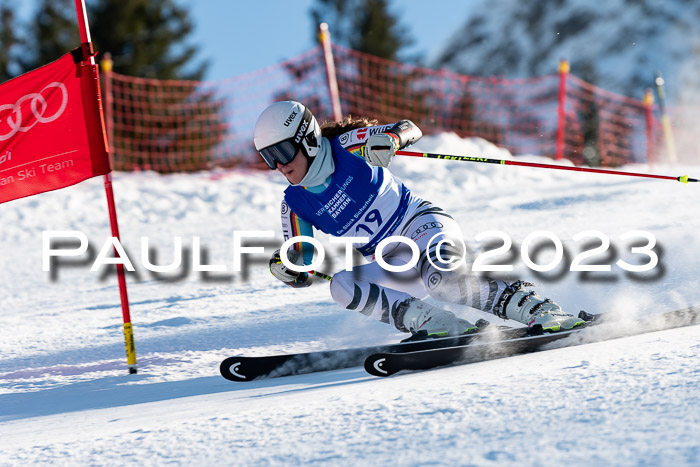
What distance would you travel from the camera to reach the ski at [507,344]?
10.7 feet

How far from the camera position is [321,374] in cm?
362

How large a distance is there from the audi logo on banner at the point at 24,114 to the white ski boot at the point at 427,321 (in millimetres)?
2087

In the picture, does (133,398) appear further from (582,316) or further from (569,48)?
(569,48)

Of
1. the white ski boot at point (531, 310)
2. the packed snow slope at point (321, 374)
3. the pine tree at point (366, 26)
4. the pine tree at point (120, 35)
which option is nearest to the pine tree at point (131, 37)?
the pine tree at point (120, 35)

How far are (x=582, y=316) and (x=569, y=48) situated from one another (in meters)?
88.1

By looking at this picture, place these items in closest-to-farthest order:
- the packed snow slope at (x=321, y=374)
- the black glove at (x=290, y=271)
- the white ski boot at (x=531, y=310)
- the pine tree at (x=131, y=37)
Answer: the packed snow slope at (x=321, y=374) < the white ski boot at (x=531, y=310) < the black glove at (x=290, y=271) < the pine tree at (x=131, y=37)

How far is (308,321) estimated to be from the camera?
4.89 metres

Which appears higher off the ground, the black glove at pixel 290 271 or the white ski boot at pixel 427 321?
the black glove at pixel 290 271

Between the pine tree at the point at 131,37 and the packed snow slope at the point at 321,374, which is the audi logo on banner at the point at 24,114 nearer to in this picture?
the packed snow slope at the point at 321,374

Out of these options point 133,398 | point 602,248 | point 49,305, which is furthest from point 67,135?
point 602,248

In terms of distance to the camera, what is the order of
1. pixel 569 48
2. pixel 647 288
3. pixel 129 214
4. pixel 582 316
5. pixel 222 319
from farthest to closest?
pixel 569 48 < pixel 129 214 < pixel 222 319 < pixel 647 288 < pixel 582 316

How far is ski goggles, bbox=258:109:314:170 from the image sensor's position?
12.3ft

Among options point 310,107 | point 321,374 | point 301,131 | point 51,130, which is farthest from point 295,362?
point 310,107

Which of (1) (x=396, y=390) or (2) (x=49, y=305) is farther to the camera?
(2) (x=49, y=305)
